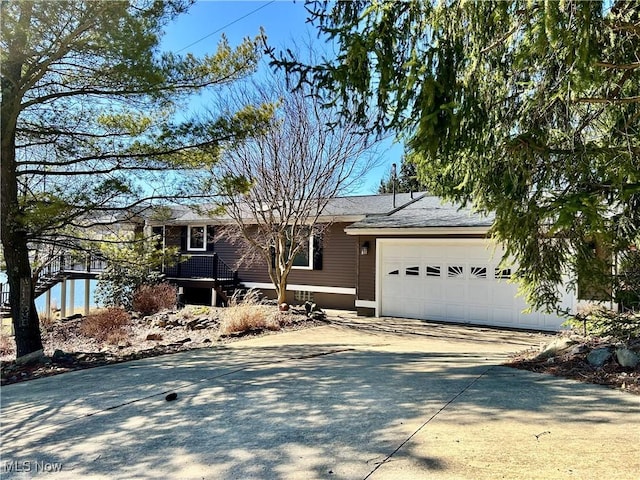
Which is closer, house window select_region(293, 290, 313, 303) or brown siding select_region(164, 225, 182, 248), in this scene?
house window select_region(293, 290, 313, 303)

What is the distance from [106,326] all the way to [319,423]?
25.7 ft

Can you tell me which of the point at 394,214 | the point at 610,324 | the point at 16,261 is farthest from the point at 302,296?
the point at 610,324

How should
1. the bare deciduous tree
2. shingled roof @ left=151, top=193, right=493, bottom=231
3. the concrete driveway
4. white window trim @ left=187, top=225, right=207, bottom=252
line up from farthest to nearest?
white window trim @ left=187, top=225, right=207, bottom=252 < the bare deciduous tree < shingled roof @ left=151, top=193, right=493, bottom=231 < the concrete driveway

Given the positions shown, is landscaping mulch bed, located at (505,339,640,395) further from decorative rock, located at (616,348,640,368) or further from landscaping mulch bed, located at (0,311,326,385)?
landscaping mulch bed, located at (0,311,326,385)

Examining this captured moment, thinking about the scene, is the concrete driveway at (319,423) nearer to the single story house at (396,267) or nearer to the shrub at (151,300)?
the single story house at (396,267)

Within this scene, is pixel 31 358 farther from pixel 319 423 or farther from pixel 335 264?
pixel 335 264

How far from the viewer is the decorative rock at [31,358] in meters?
7.56

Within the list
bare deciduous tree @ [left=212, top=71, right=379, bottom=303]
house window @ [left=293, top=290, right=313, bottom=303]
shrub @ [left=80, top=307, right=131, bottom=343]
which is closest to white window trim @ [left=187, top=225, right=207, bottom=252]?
house window @ [left=293, top=290, right=313, bottom=303]

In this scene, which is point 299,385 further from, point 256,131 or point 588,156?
point 256,131

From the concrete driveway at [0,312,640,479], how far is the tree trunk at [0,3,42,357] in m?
2.04

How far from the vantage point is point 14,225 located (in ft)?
24.7

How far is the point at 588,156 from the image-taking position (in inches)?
208

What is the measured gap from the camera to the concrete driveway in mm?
3160

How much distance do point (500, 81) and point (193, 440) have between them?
571cm
